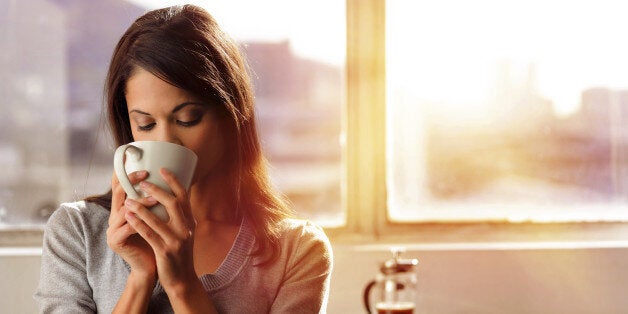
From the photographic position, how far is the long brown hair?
118 cm

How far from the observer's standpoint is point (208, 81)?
1192 mm

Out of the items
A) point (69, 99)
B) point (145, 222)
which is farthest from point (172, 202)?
point (69, 99)

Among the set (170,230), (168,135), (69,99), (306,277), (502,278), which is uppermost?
(69,99)

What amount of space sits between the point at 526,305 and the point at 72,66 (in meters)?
1.25

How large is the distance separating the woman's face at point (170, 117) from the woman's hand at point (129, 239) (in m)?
0.11

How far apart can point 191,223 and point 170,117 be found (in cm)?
18

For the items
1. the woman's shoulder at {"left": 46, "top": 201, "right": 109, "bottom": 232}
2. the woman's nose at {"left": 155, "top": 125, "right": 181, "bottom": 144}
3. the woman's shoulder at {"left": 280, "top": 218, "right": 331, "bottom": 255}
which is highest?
the woman's nose at {"left": 155, "top": 125, "right": 181, "bottom": 144}

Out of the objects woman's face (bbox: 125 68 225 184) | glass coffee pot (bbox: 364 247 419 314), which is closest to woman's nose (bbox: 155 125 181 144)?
woman's face (bbox: 125 68 225 184)

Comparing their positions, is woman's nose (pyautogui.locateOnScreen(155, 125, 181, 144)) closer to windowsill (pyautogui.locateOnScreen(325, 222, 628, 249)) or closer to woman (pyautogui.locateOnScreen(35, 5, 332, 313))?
woman (pyautogui.locateOnScreen(35, 5, 332, 313))

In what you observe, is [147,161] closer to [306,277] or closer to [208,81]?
[208,81]

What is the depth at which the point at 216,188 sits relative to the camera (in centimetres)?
137

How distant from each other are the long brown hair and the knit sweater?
29mm

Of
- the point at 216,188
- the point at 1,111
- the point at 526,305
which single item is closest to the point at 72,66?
the point at 1,111

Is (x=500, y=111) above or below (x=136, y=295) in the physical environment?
above
